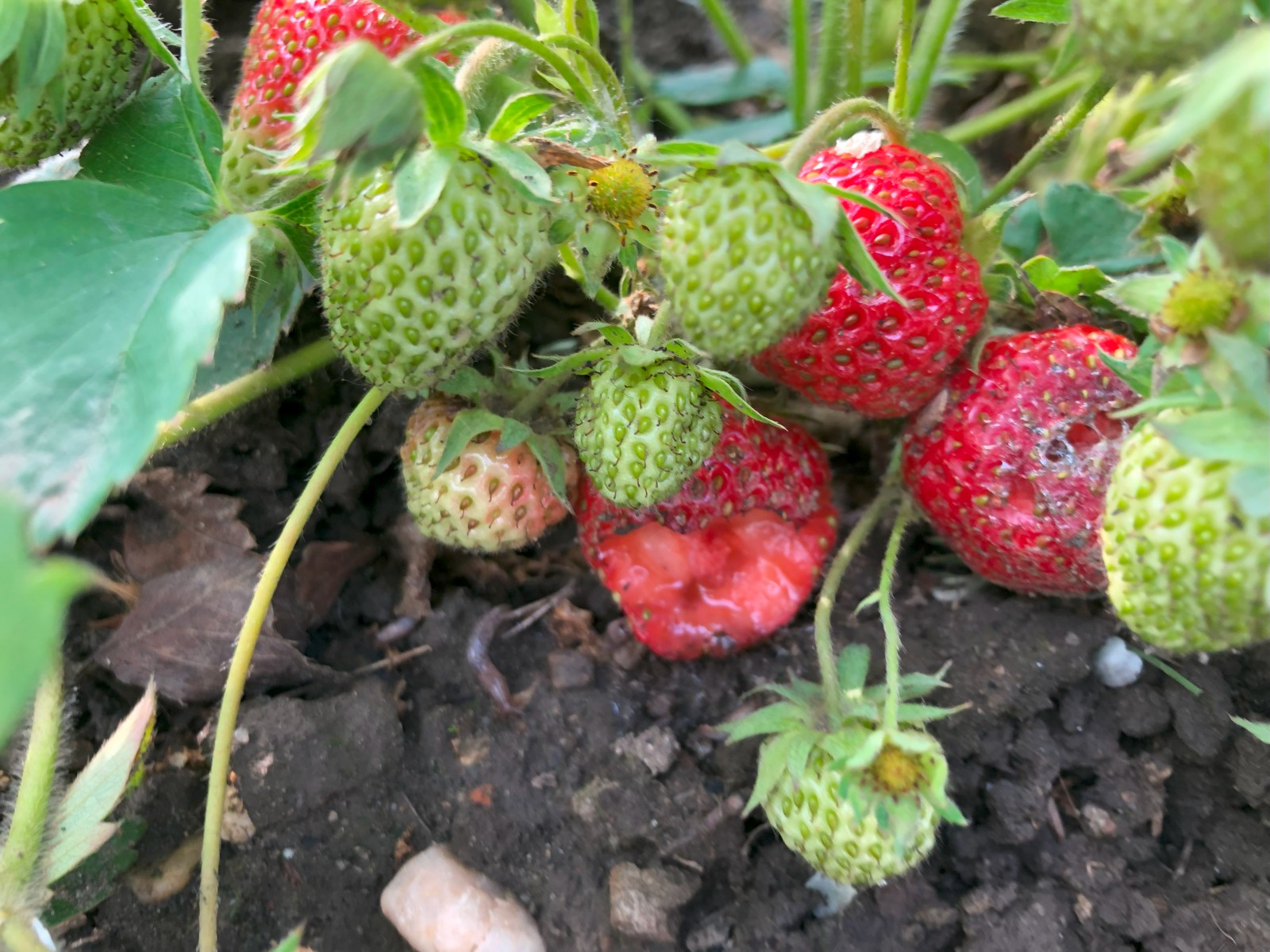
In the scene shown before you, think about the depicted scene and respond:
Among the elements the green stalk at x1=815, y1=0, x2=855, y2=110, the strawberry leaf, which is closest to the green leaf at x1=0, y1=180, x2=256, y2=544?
the strawberry leaf

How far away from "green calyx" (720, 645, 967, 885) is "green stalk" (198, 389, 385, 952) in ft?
1.95

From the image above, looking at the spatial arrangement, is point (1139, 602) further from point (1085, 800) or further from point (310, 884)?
point (310, 884)

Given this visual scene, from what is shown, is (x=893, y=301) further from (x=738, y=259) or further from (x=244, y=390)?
(x=244, y=390)

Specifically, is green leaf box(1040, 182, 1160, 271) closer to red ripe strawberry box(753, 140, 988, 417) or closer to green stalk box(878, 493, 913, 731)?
red ripe strawberry box(753, 140, 988, 417)

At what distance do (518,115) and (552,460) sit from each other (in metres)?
0.43

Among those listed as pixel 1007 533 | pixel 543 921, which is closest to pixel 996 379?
pixel 1007 533

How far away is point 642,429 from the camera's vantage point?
0.98 metres

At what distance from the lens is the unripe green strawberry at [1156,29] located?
27.6 inches

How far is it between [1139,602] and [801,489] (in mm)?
518

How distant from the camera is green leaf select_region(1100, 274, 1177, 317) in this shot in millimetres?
834

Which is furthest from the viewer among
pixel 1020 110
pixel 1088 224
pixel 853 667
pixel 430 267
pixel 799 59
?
pixel 1020 110

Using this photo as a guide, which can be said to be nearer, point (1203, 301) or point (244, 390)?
point (1203, 301)

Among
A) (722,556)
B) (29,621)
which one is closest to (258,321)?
(722,556)

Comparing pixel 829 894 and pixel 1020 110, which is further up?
pixel 1020 110
